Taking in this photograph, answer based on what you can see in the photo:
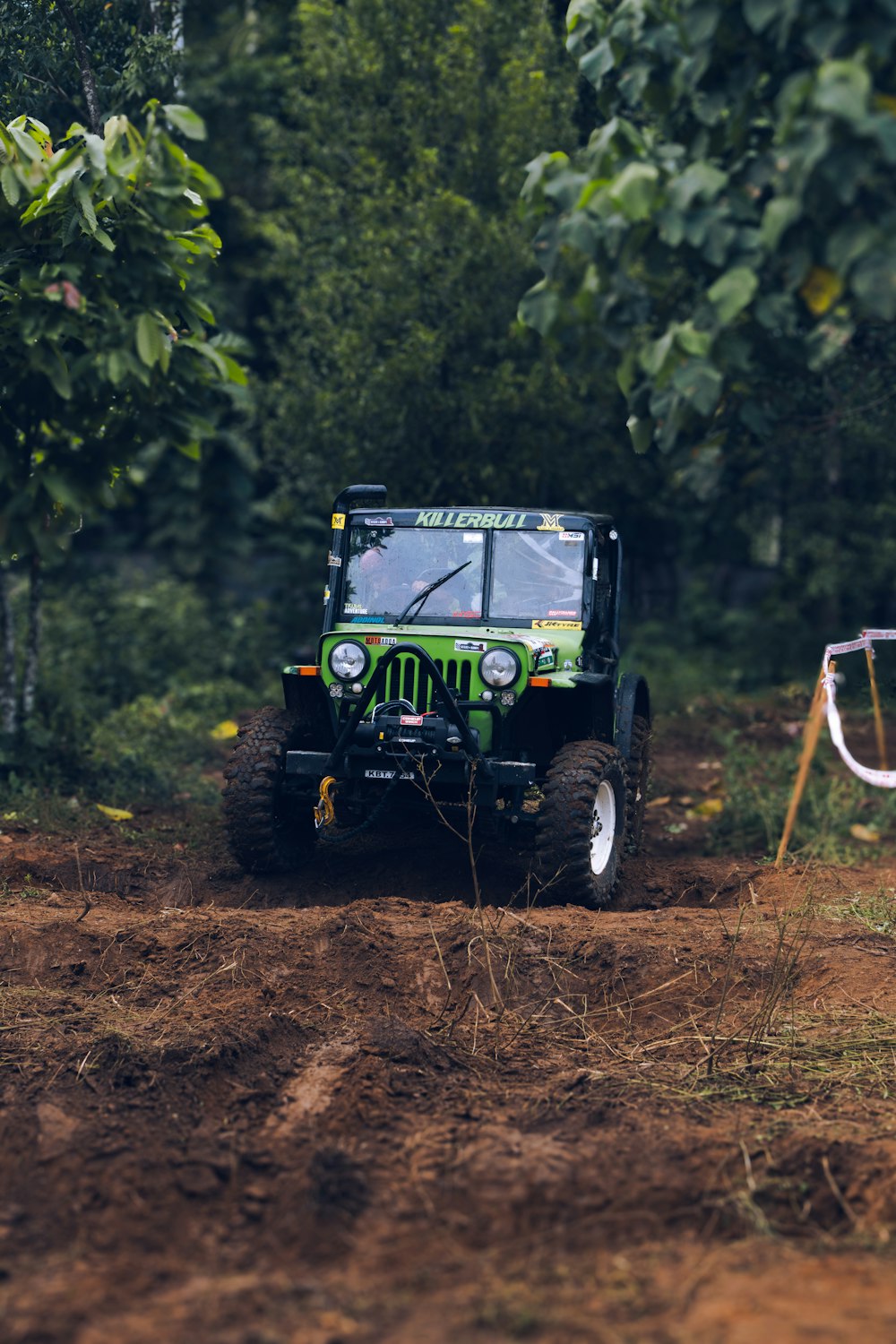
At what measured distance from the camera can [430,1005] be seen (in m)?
6.30

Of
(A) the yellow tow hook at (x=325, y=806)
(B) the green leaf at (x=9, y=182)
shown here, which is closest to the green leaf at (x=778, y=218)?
(B) the green leaf at (x=9, y=182)

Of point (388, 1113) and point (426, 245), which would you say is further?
point (426, 245)

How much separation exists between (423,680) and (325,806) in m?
0.91

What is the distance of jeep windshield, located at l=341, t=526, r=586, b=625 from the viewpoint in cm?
834

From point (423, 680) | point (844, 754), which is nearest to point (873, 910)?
point (844, 754)

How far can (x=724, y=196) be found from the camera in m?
4.98

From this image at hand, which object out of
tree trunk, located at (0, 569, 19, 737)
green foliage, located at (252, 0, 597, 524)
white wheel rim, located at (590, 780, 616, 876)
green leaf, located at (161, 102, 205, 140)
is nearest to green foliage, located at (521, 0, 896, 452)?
green leaf, located at (161, 102, 205, 140)

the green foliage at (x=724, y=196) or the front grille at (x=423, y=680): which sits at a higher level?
the green foliage at (x=724, y=196)

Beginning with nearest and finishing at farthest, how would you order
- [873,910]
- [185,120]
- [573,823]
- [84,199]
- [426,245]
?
[185,120] < [84,199] < [573,823] < [873,910] < [426,245]

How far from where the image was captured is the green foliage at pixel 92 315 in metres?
6.46

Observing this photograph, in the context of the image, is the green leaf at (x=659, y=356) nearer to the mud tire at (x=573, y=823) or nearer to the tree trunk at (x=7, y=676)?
the mud tire at (x=573, y=823)

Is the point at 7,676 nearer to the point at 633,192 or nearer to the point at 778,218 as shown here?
the point at 633,192

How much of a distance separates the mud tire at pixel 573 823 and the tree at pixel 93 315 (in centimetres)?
299

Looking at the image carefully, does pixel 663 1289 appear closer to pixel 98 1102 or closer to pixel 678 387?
pixel 98 1102
